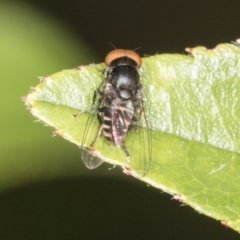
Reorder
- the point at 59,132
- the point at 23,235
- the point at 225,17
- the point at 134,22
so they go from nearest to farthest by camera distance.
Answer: the point at 59,132
the point at 23,235
the point at 225,17
the point at 134,22

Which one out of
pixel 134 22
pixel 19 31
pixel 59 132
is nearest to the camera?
pixel 59 132

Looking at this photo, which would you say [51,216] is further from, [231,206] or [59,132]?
[231,206]

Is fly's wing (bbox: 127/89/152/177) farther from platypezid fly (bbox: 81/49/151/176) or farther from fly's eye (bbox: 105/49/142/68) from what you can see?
fly's eye (bbox: 105/49/142/68)

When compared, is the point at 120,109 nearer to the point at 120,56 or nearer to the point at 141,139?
the point at 120,56

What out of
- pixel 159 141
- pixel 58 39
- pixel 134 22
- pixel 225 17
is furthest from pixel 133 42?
pixel 159 141

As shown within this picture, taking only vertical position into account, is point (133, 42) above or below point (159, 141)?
above

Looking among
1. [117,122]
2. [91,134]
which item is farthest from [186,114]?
[117,122]
